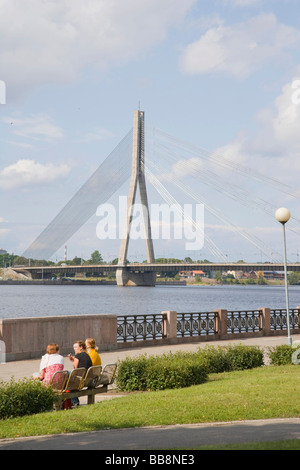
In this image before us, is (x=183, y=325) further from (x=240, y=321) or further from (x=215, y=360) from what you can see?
(x=215, y=360)

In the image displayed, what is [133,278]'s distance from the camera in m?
96.8

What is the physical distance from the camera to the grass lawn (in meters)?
7.37

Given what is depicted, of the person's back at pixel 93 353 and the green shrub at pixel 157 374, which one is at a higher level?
the person's back at pixel 93 353

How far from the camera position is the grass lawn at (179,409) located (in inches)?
290

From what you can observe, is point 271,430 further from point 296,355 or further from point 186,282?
point 186,282

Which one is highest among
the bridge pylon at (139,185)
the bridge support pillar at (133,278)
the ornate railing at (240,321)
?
the bridge pylon at (139,185)

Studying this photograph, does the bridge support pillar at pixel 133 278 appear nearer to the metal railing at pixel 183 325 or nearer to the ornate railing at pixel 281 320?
the ornate railing at pixel 281 320

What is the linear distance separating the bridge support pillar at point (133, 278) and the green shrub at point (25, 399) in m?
83.4

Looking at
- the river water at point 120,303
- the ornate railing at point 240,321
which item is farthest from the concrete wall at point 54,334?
the river water at point 120,303

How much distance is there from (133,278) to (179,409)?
88.8 m

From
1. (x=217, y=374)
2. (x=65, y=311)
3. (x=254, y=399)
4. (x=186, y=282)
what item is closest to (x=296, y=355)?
(x=217, y=374)

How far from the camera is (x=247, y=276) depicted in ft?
634

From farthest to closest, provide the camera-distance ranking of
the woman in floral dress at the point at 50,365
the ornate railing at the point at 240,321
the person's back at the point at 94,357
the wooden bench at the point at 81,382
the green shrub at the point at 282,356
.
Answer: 1. the ornate railing at the point at 240,321
2. the green shrub at the point at 282,356
3. the person's back at the point at 94,357
4. the woman in floral dress at the point at 50,365
5. the wooden bench at the point at 81,382
